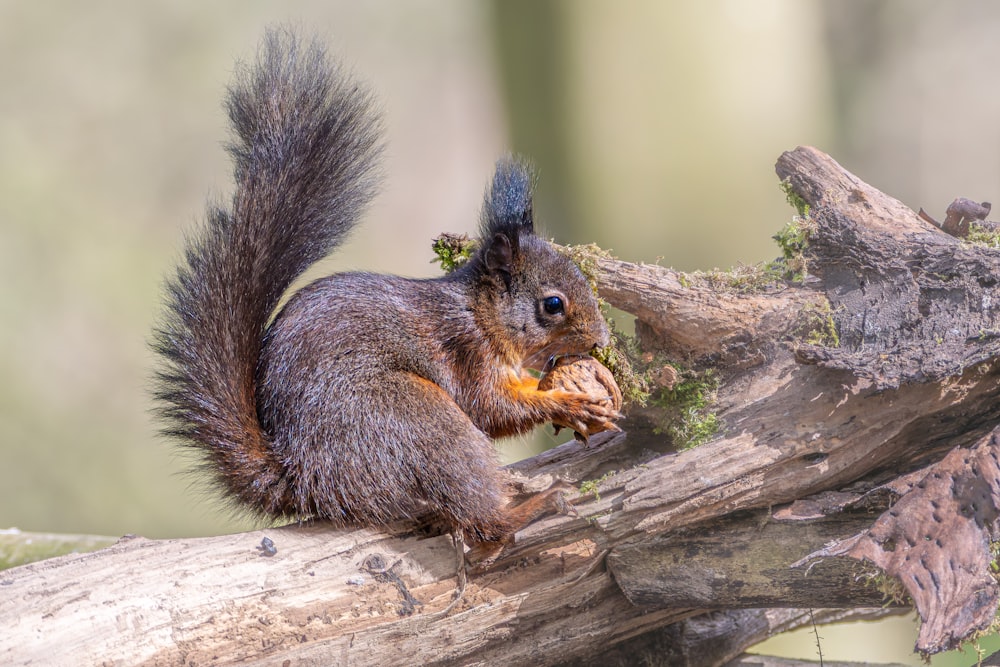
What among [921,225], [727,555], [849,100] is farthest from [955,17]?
[727,555]

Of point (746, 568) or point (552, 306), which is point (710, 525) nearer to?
point (746, 568)

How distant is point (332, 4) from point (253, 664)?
287 centimetres

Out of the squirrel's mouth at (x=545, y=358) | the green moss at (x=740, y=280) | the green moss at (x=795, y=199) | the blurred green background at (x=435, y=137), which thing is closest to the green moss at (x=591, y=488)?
the squirrel's mouth at (x=545, y=358)

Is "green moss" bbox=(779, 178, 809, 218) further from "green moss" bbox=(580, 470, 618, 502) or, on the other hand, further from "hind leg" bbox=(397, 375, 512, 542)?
"hind leg" bbox=(397, 375, 512, 542)

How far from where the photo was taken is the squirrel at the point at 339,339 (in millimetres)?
1372

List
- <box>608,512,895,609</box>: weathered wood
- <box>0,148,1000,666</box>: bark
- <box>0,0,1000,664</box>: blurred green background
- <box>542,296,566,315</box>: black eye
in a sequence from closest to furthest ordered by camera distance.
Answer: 1. <box>0,148,1000,666</box>: bark
2. <box>608,512,895,609</box>: weathered wood
3. <box>542,296,566,315</box>: black eye
4. <box>0,0,1000,664</box>: blurred green background

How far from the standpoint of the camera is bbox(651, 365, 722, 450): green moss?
1.48 metres

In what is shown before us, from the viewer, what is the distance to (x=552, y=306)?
159 centimetres

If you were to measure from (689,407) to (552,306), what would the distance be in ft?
1.02

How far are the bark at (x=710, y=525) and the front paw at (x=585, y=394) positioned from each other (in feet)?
0.24

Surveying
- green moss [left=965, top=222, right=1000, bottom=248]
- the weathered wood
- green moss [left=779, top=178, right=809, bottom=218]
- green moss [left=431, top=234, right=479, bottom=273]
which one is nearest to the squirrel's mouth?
green moss [left=431, top=234, right=479, bottom=273]

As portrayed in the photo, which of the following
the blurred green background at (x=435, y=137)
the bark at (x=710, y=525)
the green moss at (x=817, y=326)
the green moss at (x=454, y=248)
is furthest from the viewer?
the blurred green background at (x=435, y=137)

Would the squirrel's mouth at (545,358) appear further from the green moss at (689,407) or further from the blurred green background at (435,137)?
the blurred green background at (435,137)

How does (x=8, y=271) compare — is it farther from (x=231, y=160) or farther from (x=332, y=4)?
(x=231, y=160)
